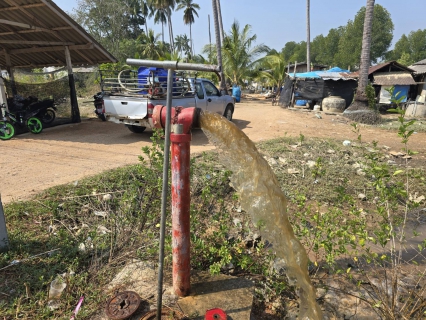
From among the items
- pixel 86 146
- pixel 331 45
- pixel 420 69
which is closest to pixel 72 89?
pixel 86 146

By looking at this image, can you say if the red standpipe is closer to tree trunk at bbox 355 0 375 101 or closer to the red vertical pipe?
the red vertical pipe

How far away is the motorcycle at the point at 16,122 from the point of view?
7148 mm

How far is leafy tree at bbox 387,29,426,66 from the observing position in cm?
4433

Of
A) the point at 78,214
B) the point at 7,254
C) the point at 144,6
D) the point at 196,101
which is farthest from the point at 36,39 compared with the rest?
the point at 144,6

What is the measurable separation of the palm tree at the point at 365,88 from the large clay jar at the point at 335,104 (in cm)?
162

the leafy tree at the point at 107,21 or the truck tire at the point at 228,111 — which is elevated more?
the leafy tree at the point at 107,21

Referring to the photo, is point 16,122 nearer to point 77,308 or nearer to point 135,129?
point 135,129

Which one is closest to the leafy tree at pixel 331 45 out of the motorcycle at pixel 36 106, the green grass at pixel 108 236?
the motorcycle at pixel 36 106

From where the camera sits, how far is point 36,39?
957 centimetres

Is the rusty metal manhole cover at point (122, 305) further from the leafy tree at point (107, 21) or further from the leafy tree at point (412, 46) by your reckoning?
the leafy tree at point (412, 46)

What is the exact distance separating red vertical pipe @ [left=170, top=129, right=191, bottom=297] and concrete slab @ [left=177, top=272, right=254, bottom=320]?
0.34 ft

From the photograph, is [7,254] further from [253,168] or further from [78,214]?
[253,168]

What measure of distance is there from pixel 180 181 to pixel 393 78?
19.8 meters

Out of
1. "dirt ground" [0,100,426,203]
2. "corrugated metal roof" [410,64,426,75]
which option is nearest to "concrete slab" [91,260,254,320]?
"dirt ground" [0,100,426,203]
